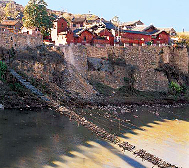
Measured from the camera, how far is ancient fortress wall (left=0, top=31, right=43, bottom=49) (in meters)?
43.9

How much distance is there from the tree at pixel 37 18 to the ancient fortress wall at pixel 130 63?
13.3 meters

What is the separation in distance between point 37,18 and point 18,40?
1557cm

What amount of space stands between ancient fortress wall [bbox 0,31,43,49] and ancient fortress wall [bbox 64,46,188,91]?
6.01 meters

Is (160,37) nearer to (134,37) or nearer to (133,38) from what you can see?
(134,37)

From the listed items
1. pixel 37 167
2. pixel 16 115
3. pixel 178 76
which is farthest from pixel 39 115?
pixel 178 76

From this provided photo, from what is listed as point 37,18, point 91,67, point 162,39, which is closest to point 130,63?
point 91,67

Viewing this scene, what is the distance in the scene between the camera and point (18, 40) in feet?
149

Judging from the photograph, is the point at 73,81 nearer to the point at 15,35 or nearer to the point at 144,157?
the point at 15,35

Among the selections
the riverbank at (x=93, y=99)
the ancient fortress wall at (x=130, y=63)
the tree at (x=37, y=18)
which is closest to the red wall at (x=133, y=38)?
the ancient fortress wall at (x=130, y=63)

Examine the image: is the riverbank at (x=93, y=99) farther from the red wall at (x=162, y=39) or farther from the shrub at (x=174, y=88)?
the red wall at (x=162, y=39)

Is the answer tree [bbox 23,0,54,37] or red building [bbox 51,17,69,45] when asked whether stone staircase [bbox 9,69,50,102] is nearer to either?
red building [bbox 51,17,69,45]

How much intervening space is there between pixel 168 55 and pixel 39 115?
35617 millimetres

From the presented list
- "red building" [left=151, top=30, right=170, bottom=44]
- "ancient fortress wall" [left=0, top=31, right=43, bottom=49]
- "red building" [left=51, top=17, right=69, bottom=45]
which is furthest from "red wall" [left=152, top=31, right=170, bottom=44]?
"ancient fortress wall" [left=0, top=31, right=43, bottom=49]

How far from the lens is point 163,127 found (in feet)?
115
